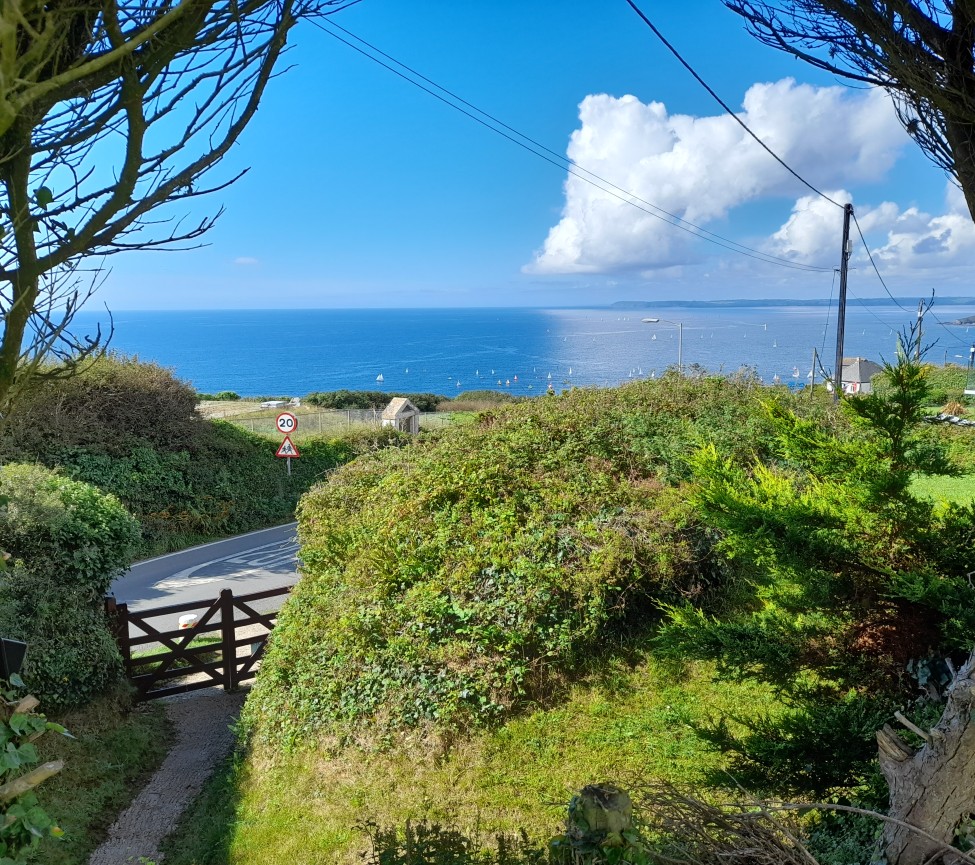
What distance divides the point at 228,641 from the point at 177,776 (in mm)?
2064

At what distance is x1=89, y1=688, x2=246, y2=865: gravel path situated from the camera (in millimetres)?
5441

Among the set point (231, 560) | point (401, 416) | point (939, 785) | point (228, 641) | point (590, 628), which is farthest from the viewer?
point (401, 416)

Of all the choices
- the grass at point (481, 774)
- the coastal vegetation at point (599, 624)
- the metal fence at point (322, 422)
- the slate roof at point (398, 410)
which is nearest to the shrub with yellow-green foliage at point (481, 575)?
the coastal vegetation at point (599, 624)

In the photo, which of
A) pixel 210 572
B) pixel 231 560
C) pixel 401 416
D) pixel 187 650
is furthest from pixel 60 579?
pixel 401 416

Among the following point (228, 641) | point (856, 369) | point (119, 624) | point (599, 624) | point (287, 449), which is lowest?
point (228, 641)

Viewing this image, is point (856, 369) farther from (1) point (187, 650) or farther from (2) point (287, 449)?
(1) point (187, 650)

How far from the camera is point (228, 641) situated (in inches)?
333

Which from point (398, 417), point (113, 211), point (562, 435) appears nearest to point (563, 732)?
point (562, 435)

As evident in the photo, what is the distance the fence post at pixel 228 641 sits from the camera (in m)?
8.36

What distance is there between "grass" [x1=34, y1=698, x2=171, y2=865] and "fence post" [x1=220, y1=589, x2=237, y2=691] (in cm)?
85

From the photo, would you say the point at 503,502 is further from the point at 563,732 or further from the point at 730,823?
the point at 730,823

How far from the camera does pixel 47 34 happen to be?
164 cm

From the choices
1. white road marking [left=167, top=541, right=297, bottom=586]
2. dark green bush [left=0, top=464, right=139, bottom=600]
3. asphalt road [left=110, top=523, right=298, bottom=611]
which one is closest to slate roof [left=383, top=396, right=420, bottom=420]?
asphalt road [left=110, top=523, right=298, bottom=611]

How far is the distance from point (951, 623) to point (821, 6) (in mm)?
2815
